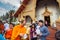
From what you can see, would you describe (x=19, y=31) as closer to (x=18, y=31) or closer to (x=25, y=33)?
(x=18, y=31)

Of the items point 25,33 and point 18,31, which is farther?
point 25,33

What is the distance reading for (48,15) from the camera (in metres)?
21.7

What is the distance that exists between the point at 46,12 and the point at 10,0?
27942 millimetres

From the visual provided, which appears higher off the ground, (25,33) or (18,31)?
(18,31)

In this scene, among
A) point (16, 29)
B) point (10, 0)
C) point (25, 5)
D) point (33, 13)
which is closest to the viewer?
point (16, 29)

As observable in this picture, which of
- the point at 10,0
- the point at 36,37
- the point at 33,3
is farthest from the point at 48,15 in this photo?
the point at 10,0

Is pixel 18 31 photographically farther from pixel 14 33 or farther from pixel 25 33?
pixel 25 33

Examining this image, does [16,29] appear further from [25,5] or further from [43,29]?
[25,5]

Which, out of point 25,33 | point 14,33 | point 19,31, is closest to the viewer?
point 19,31

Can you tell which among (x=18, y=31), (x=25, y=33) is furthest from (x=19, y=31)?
(x=25, y=33)

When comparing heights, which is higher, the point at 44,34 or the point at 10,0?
the point at 10,0

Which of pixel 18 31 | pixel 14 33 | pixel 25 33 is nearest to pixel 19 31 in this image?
pixel 18 31

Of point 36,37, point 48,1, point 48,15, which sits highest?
point 48,1

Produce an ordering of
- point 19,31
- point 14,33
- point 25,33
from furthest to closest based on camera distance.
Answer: point 25,33, point 14,33, point 19,31
